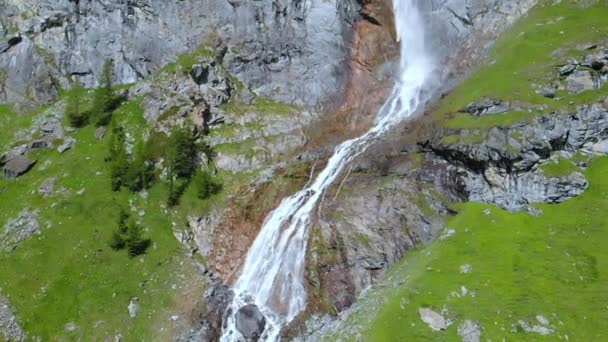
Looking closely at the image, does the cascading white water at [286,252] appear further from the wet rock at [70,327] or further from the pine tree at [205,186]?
the wet rock at [70,327]

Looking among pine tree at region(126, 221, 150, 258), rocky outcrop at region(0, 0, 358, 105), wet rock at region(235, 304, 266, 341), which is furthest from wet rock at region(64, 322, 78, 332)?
rocky outcrop at region(0, 0, 358, 105)

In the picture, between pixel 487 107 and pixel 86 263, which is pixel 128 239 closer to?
pixel 86 263

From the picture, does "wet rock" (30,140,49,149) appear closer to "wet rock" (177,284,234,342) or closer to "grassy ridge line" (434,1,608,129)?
"wet rock" (177,284,234,342)

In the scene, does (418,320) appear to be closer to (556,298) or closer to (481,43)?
(556,298)

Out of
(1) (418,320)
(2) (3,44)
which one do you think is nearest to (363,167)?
(1) (418,320)

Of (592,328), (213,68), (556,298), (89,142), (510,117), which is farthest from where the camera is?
(213,68)

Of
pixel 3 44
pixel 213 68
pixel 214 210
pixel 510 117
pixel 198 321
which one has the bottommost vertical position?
pixel 198 321
